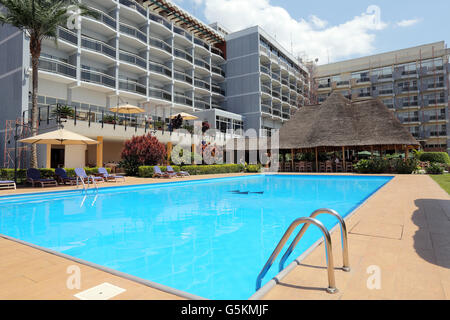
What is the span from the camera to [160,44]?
3019 cm

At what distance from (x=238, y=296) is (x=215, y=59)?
3926cm

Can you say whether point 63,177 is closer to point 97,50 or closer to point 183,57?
point 97,50

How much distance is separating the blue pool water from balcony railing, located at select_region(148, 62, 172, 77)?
70.4ft

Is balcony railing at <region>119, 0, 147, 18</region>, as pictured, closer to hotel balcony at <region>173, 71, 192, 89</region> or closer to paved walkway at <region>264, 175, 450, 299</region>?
hotel balcony at <region>173, 71, 192, 89</region>

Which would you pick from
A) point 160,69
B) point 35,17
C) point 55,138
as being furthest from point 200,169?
point 160,69

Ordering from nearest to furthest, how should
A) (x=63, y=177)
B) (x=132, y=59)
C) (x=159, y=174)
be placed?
(x=63, y=177) → (x=159, y=174) → (x=132, y=59)

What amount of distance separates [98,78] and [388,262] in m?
25.3

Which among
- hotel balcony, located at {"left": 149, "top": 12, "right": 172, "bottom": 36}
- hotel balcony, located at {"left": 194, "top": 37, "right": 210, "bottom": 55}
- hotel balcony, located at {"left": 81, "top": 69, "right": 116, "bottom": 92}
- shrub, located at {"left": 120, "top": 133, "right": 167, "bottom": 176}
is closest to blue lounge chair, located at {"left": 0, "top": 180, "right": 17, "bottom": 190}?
shrub, located at {"left": 120, "top": 133, "right": 167, "bottom": 176}

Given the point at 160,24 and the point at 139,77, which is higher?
the point at 160,24

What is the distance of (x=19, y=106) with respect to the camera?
63.6 feet

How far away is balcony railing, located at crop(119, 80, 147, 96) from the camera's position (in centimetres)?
2597

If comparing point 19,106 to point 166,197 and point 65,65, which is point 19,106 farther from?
point 166,197

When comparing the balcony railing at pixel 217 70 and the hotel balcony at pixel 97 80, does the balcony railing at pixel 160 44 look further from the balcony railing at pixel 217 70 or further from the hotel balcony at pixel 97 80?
the balcony railing at pixel 217 70
